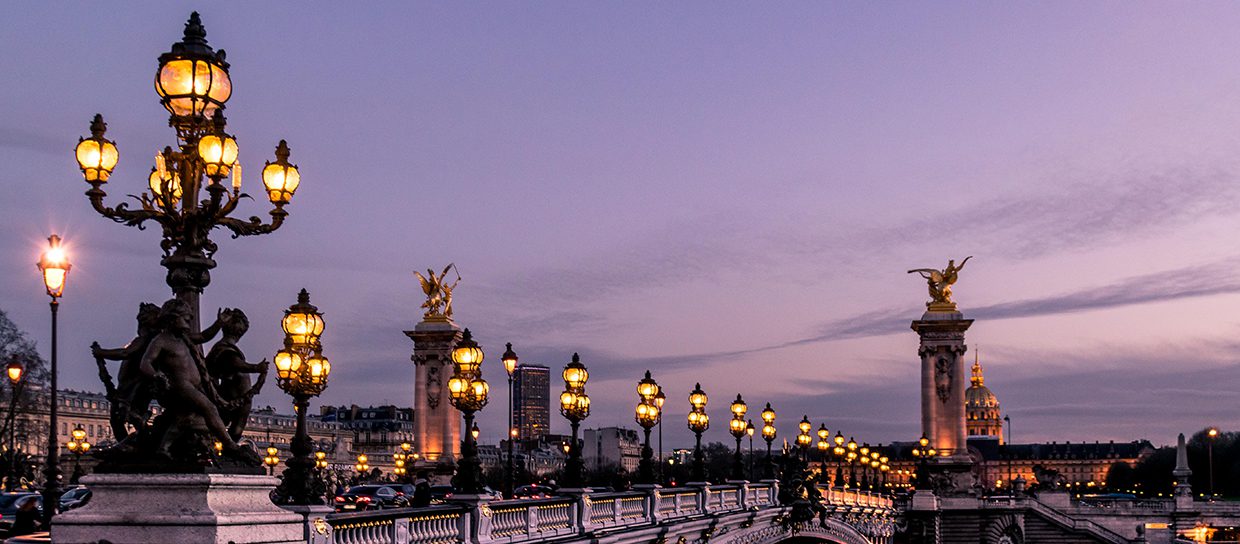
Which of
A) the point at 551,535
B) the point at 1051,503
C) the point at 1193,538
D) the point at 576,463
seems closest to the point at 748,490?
the point at 576,463

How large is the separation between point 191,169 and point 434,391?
71672 mm

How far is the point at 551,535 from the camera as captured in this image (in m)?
28.4

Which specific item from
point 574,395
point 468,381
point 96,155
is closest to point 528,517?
point 468,381

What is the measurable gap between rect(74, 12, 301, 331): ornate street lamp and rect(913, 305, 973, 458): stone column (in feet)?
299

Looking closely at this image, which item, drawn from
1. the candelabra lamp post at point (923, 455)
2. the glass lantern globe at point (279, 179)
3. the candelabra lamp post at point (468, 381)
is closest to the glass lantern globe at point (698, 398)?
the candelabra lamp post at point (468, 381)

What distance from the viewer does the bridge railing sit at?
20.4 meters

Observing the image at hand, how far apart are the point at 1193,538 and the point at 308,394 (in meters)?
122

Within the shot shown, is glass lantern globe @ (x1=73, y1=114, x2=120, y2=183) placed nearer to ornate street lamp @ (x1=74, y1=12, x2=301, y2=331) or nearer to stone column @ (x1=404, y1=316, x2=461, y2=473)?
ornate street lamp @ (x1=74, y1=12, x2=301, y2=331)

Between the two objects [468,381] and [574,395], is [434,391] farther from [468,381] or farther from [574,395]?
[468,381]

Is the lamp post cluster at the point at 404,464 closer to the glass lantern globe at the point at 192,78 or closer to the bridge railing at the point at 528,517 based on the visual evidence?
the bridge railing at the point at 528,517

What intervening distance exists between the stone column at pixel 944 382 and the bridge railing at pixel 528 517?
5721 cm

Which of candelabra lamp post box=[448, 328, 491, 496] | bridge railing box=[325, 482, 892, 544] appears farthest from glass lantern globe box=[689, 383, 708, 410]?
candelabra lamp post box=[448, 328, 491, 496]

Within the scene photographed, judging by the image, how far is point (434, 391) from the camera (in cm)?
8650

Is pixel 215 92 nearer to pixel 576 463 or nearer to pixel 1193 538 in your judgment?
pixel 576 463
